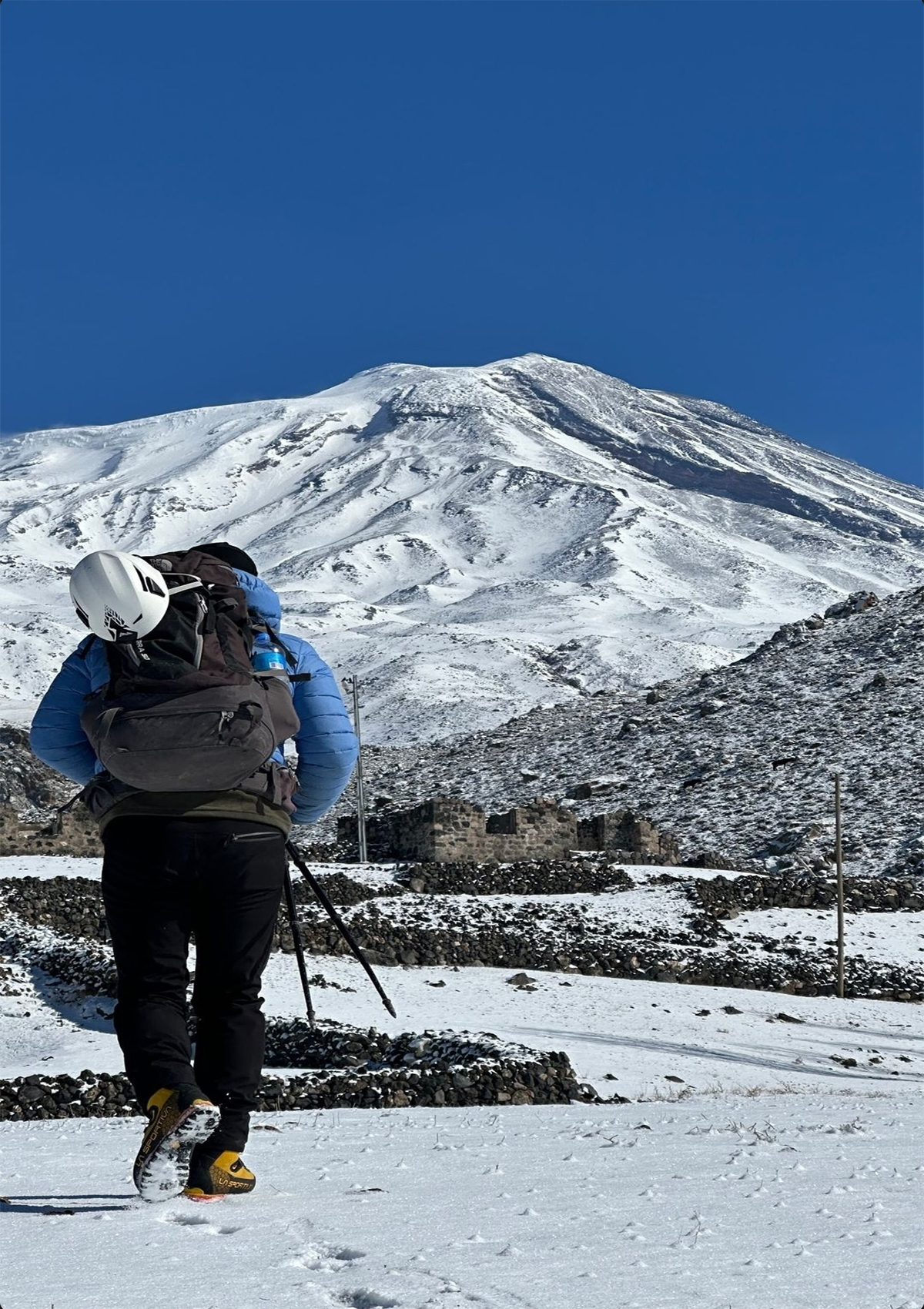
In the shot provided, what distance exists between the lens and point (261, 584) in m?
4.04

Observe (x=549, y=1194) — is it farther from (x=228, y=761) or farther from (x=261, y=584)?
(x=261, y=584)

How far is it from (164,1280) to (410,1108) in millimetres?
4491

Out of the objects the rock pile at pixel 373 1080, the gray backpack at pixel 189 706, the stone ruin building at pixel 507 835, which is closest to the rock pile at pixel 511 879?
the stone ruin building at pixel 507 835

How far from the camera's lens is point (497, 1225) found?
10.5ft

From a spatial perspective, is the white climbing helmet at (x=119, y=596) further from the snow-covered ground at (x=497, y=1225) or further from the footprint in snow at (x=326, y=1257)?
the footprint in snow at (x=326, y=1257)

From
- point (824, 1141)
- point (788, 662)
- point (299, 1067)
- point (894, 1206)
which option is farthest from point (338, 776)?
point (788, 662)

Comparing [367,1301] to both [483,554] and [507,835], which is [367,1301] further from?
[483,554]

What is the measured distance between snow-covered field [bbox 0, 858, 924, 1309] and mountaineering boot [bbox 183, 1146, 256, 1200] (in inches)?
2.1

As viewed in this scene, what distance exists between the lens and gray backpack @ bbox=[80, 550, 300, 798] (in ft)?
11.4

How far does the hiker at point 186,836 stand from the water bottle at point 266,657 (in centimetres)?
3

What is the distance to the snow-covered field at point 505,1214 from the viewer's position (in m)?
2.61

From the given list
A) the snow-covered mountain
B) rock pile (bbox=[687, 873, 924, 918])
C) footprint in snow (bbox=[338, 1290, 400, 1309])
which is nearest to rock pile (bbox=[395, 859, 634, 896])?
rock pile (bbox=[687, 873, 924, 918])

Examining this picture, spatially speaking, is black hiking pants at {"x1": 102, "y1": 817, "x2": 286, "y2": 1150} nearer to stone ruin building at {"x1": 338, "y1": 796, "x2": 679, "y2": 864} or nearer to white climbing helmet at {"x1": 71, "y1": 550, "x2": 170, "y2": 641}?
white climbing helmet at {"x1": 71, "y1": 550, "x2": 170, "y2": 641}

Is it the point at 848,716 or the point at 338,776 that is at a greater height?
the point at 848,716
